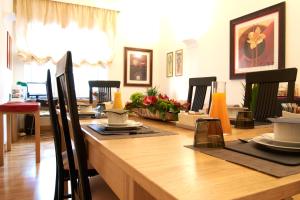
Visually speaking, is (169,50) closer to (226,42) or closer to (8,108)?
(226,42)

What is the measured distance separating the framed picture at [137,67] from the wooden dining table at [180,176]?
4726 millimetres

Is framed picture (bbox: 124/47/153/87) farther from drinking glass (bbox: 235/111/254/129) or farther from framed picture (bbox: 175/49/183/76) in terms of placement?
drinking glass (bbox: 235/111/254/129)

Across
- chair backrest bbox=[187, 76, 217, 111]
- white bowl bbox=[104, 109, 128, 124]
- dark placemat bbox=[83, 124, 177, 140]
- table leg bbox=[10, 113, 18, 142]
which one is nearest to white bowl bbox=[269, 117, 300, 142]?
dark placemat bbox=[83, 124, 177, 140]

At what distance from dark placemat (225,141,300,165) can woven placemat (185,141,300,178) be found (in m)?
0.02

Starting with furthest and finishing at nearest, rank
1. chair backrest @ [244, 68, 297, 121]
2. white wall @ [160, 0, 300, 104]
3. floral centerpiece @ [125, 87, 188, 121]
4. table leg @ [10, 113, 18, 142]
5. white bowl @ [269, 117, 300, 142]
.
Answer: table leg @ [10, 113, 18, 142] → white wall @ [160, 0, 300, 104] → chair backrest @ [244, 68, 297, 121] → floral centerpiece @ [125, 87, 188, 121] → white bowl @ [269, 117, 300, 142]

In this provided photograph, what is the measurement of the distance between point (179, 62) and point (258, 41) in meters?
1.94

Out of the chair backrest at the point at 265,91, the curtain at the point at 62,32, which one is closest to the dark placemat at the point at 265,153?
the chair backrest at the point at 265,91

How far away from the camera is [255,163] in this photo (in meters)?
0.55

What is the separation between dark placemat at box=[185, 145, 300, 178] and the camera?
1.62 ft

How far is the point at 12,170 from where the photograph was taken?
2.58m

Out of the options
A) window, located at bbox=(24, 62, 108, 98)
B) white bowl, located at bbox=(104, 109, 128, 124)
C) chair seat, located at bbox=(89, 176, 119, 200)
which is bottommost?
chair seat, located at bbox=(89, 176, 119, 200)

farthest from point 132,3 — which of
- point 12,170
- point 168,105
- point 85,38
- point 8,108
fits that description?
point 168,105

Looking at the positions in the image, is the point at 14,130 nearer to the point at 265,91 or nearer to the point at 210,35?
the point at 210,35

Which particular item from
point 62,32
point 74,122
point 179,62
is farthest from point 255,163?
point 62,32
